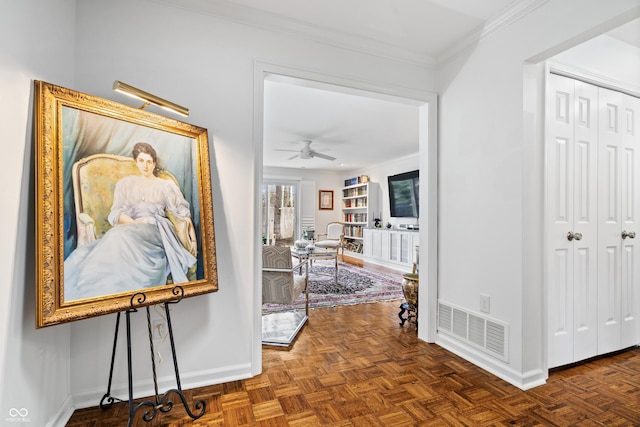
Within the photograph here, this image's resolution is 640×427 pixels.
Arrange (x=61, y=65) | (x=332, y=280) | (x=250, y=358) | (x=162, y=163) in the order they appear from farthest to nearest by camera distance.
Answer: (x=332, y=280), (x=250, y=358), (x=162, y=163), (x=61, y=65)

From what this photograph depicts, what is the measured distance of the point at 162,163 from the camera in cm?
172

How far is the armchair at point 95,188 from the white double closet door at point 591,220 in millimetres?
2608

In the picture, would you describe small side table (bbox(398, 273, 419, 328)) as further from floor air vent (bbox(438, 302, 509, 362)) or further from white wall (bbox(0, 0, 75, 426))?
white wall (bbox(0, 0, 75, 426))

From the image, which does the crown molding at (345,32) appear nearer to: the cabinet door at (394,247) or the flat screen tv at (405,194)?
the flat screen tv at (405,194)

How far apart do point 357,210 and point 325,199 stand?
1005 mm

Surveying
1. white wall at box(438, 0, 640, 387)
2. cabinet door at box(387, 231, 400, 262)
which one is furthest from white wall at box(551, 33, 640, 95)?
cabinet door at box(387, 231, 400, 262)

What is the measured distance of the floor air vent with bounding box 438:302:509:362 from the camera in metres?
2.14

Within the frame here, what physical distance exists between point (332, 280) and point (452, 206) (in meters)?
2.93

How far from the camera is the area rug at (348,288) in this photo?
3.93m

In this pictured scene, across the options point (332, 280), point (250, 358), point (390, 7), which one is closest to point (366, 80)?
point (390, 7)

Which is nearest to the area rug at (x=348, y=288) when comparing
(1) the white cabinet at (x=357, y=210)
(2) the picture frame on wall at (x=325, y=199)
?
(1) the white cabinet at (x=357, y=210)

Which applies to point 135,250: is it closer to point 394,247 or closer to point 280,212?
point 394,247

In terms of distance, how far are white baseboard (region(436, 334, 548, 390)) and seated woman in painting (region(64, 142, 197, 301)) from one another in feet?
6.89

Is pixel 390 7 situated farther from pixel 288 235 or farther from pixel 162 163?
pixel 288 235
